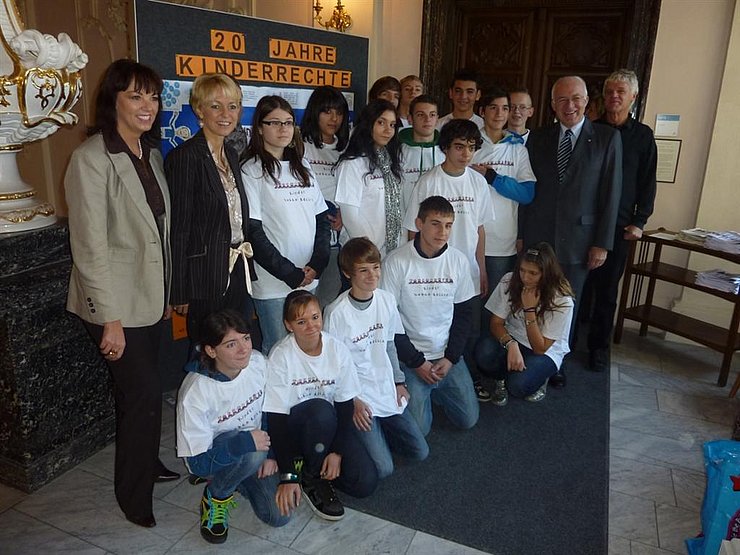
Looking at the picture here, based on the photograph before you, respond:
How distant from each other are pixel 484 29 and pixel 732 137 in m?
1.88

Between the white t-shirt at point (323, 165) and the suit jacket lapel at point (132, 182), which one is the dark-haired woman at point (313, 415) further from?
the white t-shirt at point (323, 165)

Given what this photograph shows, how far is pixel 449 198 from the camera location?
2.85 meters

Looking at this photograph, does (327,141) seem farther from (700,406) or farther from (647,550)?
(700,406)

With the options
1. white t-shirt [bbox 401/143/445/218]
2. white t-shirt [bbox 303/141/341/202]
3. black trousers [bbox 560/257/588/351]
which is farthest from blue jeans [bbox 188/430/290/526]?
black trousers [bbox 560/257/588/351]

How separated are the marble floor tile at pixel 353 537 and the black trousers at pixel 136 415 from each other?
56 centimetres

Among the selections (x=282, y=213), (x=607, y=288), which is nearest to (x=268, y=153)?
(x=282, y=213)

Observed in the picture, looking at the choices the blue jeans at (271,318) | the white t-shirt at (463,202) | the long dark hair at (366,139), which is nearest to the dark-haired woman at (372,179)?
the long dark hair at (366,139)

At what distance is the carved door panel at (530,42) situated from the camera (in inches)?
161

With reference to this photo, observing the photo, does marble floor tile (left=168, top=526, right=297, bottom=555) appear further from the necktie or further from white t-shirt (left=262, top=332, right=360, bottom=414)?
the necktie

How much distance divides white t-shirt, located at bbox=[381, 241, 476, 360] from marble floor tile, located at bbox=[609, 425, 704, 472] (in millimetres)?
917

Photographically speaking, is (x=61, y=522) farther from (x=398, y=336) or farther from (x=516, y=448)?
(x=516, y=448)

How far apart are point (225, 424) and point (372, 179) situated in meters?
1.27

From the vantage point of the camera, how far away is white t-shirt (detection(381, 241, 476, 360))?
8.73 feet

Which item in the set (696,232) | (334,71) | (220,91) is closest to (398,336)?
(220,91)
